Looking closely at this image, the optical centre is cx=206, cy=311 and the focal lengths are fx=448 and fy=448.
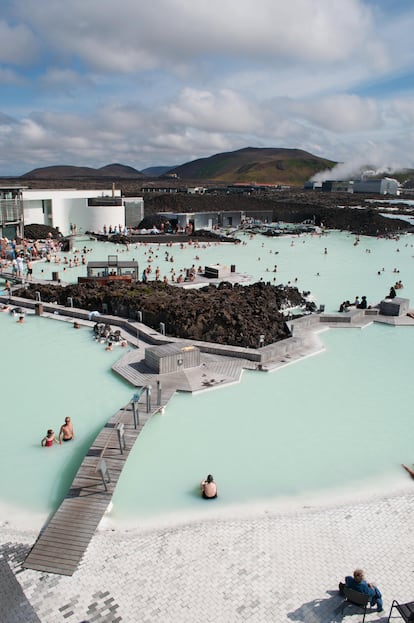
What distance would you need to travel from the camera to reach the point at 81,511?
7.83m

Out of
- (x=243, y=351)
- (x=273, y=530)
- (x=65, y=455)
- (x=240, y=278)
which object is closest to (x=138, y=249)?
(x=240, y=278)

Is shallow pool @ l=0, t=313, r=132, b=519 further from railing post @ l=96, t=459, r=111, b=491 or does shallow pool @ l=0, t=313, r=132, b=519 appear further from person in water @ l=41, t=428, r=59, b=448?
railing post @ l=96, t=459, r=111, b=491

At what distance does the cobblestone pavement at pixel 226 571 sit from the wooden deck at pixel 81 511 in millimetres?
174

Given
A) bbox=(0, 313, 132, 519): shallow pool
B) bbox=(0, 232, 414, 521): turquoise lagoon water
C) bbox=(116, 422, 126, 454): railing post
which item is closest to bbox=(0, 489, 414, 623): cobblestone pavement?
bbox=(0, 232, 414, 521): turquoise lagoon water

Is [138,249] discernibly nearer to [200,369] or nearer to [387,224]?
[200,369]

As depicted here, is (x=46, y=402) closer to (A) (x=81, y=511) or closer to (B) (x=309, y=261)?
(A) (x=81, y=511)

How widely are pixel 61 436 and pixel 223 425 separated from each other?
12.6 feet

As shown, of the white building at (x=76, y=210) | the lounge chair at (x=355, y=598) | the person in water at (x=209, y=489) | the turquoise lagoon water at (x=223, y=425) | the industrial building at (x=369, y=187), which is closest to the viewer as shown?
the lounge chair at (x=355, y=598)

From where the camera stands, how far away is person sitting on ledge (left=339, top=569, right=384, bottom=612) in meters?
6.09

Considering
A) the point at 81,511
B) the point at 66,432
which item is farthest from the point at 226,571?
the point at 66,432

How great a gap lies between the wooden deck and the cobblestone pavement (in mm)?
174

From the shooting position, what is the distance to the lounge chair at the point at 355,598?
19.8 feet

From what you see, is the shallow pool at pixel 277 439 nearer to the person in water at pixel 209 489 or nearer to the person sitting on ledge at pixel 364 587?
the person in water at pixel 209 489

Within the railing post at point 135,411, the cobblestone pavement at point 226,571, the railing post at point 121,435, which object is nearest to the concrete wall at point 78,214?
the railing post at point 135,411
